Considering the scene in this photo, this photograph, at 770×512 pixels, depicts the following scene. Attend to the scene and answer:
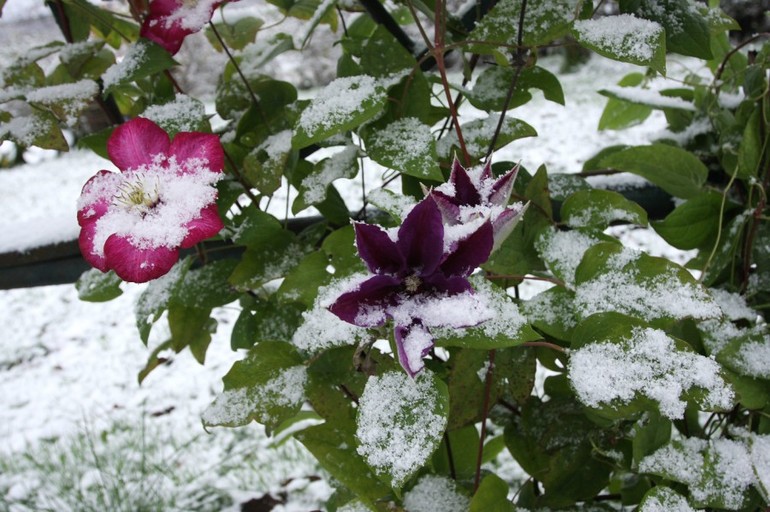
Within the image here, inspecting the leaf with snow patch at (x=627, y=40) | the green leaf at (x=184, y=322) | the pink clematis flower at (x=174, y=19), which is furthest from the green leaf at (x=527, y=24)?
the green leaf at (x=184, y=322)

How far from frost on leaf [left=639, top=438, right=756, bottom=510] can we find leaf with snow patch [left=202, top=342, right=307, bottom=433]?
0.33m

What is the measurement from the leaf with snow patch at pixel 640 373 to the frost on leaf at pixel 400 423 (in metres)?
0.12

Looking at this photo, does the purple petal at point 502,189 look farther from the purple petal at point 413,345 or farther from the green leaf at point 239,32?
the green leaf at point 239,32

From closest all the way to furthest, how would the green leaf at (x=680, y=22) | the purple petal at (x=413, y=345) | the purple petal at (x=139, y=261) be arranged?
the purple petal at (x=413, y=345)
the purple petal at (x=139, y=261)
the green leaf at (x=680, y=22)

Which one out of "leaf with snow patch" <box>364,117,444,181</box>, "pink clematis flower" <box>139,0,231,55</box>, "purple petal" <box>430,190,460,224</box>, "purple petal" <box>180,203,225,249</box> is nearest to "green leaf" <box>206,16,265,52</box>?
"pink clematis flower" <box>139,0,231,55</box>

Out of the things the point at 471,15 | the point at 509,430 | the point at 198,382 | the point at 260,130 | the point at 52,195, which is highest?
the point at 471,15

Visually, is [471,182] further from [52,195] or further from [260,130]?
[52,195]

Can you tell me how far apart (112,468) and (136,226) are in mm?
1328

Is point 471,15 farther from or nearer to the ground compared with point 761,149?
farther from the ground

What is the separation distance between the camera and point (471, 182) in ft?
1.50

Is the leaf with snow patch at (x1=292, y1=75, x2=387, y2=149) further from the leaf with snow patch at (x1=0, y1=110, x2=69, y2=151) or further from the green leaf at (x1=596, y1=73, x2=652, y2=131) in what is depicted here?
the green leaf at (x1=596, y1=73, x2=652, y2=131)

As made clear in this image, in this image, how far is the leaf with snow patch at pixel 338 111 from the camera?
54 centimetres

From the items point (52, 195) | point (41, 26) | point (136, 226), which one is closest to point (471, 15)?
point (136, 226)

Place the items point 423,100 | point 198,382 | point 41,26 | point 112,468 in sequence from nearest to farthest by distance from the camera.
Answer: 1. point 423,100
2. point 112,468
3. point 198,382
4. point 41,26
